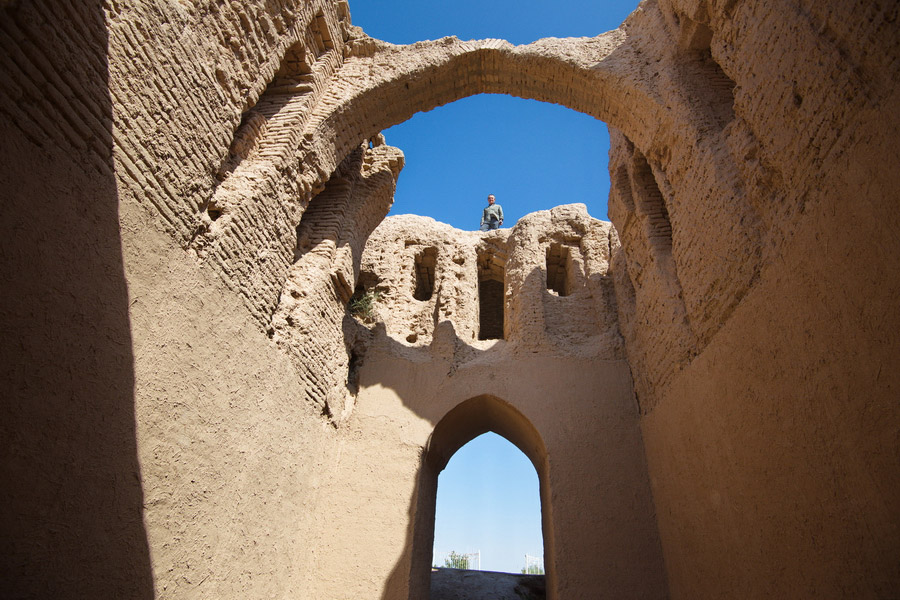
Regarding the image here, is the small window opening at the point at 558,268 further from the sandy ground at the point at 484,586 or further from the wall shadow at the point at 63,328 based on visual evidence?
the wall shadow at the point at 63,328

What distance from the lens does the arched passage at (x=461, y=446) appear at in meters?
6.04

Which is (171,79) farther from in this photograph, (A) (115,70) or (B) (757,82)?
(B) (757,82)

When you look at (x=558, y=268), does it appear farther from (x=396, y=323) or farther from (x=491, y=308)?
(x=396, y=323)

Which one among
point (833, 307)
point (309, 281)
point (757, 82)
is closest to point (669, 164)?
point (757, 82)

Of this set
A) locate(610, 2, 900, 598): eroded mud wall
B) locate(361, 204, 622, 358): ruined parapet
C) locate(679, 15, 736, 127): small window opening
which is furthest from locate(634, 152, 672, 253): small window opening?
locate(361, 204, 622, 358): ruined parapet

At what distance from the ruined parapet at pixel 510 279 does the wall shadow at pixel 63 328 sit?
4.98m

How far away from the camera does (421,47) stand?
21.9 ft

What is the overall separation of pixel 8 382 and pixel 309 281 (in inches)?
135

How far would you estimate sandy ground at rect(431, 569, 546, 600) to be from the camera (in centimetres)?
805

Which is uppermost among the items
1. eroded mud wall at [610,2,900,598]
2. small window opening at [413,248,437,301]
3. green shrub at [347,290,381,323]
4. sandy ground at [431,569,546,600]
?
small window opening at [413,248,437,301]

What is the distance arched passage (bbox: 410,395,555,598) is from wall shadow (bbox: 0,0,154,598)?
11.7 feet

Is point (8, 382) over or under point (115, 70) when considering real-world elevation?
under

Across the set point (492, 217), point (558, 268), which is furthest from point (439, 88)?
point (492, 217)

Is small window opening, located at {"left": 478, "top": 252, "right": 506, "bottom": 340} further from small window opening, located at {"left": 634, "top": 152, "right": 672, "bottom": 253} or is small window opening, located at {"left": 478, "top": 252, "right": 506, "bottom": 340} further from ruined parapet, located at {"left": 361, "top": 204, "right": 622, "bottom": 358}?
small window opening, located at {"left": 634, "top": 152, "right": 672, "bottom": 253}
